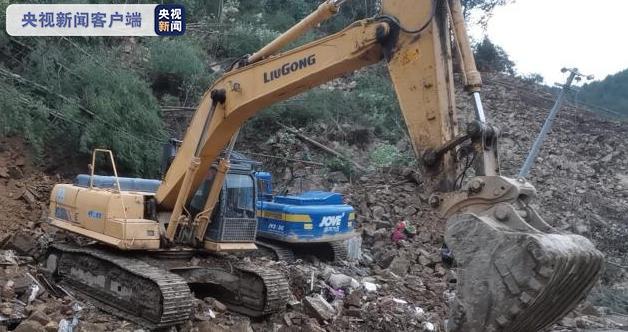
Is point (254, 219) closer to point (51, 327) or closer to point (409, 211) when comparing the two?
point (51, 327)

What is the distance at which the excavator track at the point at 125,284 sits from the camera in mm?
5977

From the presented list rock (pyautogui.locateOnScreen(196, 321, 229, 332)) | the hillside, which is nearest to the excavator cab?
the hillside

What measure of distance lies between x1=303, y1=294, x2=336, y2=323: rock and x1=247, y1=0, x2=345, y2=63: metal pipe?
2.73 metres

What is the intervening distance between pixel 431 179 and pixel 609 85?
1291 inches

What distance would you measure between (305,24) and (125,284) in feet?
10.4

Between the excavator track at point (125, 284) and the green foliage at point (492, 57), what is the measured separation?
22.4m

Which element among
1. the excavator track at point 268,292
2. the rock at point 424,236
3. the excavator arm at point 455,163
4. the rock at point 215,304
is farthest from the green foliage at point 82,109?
the excavator arm at point 455,163

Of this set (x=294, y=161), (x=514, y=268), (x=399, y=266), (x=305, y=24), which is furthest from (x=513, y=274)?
(x=294, y=161)

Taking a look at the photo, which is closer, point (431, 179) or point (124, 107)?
point (431, 179)

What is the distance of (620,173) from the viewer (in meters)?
16.8

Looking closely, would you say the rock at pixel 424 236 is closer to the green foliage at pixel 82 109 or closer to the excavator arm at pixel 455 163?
the green foliage at pixel 82 109

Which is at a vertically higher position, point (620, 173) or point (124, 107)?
point (124, 107)

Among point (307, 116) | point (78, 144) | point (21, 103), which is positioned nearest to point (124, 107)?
point (78, 144)

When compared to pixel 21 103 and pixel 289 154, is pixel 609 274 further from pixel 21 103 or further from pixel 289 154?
pixel 21 103
